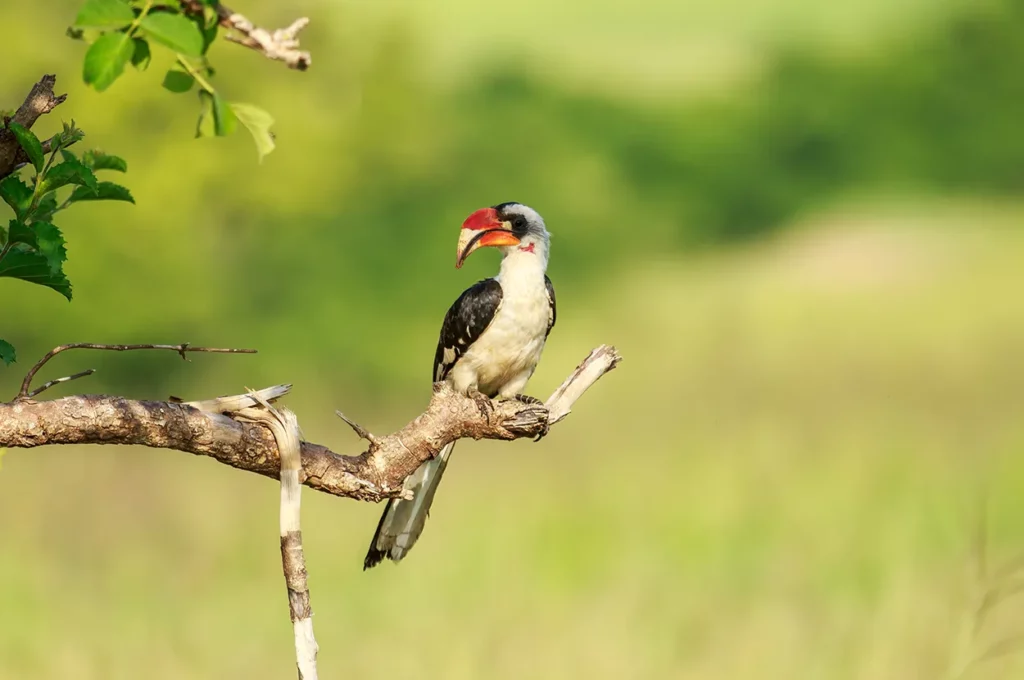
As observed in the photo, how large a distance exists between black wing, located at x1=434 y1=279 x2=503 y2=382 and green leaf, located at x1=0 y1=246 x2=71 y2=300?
262 centimetres

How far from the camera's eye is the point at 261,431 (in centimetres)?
399

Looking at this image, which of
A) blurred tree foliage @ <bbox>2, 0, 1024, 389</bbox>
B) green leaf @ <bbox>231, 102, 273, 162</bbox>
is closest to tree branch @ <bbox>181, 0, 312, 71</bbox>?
green leaf @ <bbox>231, 102, 273, 162</bbox>

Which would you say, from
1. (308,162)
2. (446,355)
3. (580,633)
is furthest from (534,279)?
(308,162)

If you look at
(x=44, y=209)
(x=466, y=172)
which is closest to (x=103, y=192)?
(x=44, y=209)

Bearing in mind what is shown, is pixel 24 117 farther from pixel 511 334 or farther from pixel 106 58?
pixel 511 334

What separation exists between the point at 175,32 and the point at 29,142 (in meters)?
1.11

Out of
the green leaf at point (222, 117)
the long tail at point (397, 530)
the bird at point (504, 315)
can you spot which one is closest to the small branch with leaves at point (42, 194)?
the green leaf at point (222, 117)

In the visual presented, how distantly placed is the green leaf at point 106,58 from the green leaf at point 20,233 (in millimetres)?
1041

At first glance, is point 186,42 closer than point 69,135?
Yes

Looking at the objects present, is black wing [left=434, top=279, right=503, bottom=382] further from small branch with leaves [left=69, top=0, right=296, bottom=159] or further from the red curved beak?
small branch with leaves [left=69, top=0, right=296, bottom=159]

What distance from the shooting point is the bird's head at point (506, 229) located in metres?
5.69

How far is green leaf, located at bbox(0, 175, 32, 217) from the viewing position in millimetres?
3574

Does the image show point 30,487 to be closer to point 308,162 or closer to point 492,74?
point 308,162

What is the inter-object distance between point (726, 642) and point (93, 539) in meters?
7.21
